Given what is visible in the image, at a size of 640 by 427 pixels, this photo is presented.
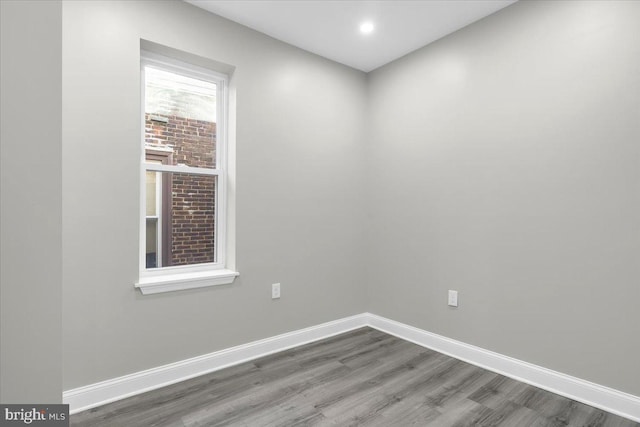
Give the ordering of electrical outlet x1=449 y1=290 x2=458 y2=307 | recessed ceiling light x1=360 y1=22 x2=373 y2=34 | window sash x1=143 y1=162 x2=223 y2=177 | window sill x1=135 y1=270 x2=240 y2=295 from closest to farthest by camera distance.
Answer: window sill x1=135 y1=270 x2=240 y2=295 → window sash x1=143 y1=162 x2=223 y2=177 → recessed ceiling light x1=360 y1=22 x2=373 y2=34 → electrical outlet x1=449 y1=290 x2=458 y2=307

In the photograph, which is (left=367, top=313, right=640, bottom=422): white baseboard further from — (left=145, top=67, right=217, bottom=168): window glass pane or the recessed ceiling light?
the recessed ceiling light

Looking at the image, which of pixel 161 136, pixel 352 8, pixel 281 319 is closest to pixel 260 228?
pixel 281 319

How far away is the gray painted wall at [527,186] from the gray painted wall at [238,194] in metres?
0.54

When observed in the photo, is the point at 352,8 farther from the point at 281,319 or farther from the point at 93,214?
the point at 281,319

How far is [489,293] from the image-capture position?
249cm

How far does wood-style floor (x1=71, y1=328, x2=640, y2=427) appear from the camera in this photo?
1.84 m

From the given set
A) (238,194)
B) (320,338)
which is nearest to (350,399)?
(320,338)

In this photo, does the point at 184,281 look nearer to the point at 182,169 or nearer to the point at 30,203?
the point at 182,169

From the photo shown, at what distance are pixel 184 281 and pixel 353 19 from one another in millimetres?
2294

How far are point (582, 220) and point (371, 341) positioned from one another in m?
1.87
